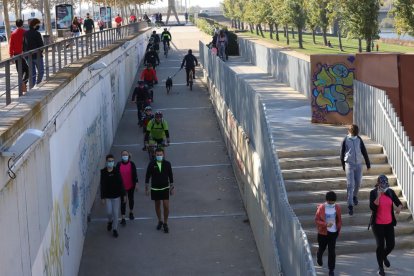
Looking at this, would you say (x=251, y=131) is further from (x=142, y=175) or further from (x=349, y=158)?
(x=142, y=175)

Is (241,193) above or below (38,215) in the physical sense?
below

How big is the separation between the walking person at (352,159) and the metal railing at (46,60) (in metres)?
5.24

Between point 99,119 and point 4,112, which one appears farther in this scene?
point 99,119

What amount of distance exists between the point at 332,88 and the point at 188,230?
19.5ft

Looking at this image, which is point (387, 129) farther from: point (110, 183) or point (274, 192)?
point (110, 183)

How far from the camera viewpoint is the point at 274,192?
11.5 m

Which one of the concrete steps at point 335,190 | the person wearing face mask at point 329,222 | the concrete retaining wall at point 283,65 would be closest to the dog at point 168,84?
the concrete retaining wall at point 283,65

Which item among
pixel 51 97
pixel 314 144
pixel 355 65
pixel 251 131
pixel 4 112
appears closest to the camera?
pixel 4 112

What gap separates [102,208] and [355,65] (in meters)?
6.68

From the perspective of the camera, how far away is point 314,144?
16.9 m

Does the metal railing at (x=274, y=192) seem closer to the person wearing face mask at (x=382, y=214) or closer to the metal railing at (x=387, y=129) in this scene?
the person wearing face mask at (x=382, y=214)

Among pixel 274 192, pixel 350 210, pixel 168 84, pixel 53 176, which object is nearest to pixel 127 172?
pixel 53 176

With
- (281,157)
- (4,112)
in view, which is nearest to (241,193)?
(281,157)

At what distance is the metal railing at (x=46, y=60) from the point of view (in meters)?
10.9
